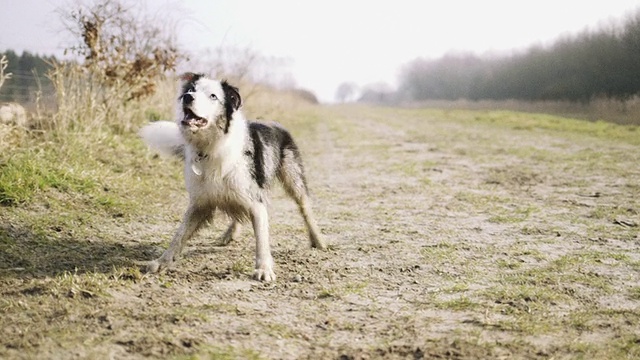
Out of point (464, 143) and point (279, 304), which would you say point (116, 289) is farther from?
point (464, 143)

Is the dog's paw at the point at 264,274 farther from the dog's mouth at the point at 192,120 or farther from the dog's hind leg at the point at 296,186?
the dog's mouth at the point at 192,120

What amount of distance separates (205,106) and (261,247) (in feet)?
3.60

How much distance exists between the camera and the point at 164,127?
4609 millimetres

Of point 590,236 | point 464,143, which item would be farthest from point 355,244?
point 464,143

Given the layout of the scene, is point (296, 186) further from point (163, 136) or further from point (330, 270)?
point (163, 136)

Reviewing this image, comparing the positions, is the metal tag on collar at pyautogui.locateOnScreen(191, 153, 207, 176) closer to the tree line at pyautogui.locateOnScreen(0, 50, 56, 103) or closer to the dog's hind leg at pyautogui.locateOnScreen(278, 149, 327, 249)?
the dog's hind leg at pyautogui.locateOnScreen(278, 149, 327, 249)

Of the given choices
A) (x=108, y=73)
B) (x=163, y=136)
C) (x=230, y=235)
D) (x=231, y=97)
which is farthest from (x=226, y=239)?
(x=108, y=73)

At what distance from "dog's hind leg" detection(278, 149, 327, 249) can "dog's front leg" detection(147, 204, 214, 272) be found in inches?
37.3

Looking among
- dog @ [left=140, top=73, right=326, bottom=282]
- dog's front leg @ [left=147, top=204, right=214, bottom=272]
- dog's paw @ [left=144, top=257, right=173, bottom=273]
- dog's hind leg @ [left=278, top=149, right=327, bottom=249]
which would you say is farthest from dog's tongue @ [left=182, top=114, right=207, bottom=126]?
dog's hind leg @ [left=278, top=149, right=327, bottom=249]

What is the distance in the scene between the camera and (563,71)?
108 ft

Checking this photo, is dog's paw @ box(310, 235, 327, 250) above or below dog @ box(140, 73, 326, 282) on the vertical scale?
below

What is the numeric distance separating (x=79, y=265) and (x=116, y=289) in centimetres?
66

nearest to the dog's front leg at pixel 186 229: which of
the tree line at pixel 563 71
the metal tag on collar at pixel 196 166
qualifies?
the metal tag on collar at pixel 196 166

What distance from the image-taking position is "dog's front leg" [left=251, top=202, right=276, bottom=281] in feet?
12.8
